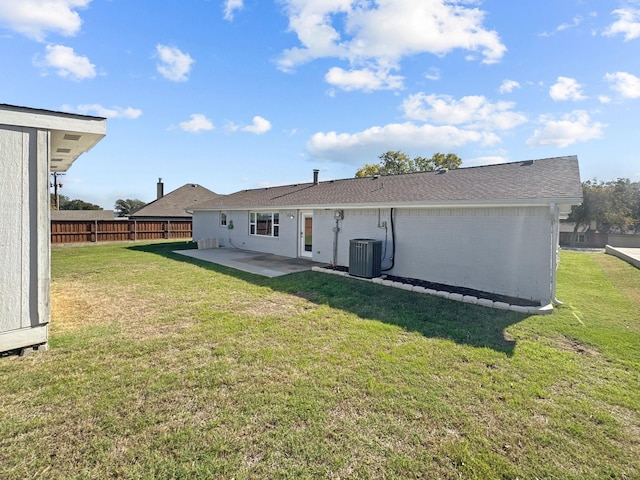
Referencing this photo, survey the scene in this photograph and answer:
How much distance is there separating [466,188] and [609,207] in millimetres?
32915

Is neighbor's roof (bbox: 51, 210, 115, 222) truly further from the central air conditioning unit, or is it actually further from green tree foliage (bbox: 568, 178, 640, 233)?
green tree foliage (bbox: 568, 178, 640, 233)

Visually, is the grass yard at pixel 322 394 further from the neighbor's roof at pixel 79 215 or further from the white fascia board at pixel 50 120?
the neighbor's roof at pixel 79 215

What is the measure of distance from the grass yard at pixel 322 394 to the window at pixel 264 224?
27.1 feet

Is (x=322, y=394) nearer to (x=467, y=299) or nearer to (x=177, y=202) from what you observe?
(x=467, y=299)

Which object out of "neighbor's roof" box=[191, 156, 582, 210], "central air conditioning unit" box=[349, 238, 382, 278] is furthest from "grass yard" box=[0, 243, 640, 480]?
"central air conditioning unit" box=[349, 238, 382, 278]

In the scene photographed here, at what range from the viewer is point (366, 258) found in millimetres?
9148

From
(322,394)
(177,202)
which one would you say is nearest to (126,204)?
(177,202)

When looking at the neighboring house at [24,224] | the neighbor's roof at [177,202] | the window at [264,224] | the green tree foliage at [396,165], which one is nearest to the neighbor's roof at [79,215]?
the neighbor's roof at [177,202]

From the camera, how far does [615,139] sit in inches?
476

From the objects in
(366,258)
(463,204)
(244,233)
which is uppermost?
(463,204)

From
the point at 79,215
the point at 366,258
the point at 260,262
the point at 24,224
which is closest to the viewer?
the point at 24,224

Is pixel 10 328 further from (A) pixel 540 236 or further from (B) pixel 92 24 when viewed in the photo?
(A) pixel 540 236

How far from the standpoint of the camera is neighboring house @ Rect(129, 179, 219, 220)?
24516mm

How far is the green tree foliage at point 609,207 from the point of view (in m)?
30.5
